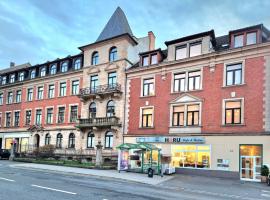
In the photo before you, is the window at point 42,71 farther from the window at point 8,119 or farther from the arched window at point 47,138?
the window at point 8,119

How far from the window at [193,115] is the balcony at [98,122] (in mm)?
8583

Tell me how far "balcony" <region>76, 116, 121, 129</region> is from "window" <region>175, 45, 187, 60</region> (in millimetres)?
9943

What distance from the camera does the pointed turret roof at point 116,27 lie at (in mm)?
36875

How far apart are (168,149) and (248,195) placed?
1280 centimetres

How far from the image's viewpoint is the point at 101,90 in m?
35.1

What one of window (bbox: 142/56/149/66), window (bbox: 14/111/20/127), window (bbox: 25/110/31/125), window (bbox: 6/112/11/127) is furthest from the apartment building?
window (bbox: 6/112/11/127)

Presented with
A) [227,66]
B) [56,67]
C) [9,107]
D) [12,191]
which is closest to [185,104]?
[227,66]

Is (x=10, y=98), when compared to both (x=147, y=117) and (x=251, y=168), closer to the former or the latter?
(x=147, y=117)

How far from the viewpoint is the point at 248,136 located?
2456cm

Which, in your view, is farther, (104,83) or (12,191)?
(104,83)

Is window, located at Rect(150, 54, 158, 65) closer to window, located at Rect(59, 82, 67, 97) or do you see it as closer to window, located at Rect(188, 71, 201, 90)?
window, located at Rect(188, 71, 201, 90)

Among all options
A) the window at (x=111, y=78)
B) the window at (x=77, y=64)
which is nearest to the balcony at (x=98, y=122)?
→ the window at (x=111, y=78)

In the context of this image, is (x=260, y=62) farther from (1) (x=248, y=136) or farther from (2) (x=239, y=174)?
(2) (x=239, y=174)

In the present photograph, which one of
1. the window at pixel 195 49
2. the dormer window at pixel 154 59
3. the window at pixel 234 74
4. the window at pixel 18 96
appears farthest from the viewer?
the window at pixel 18 96
